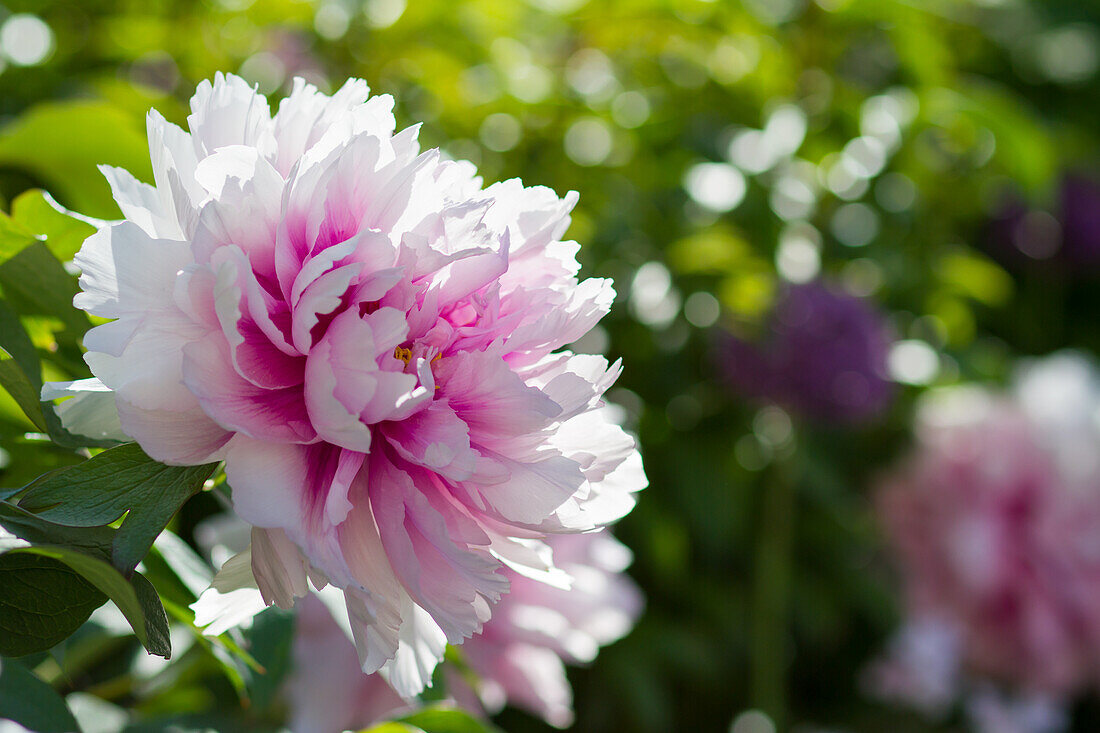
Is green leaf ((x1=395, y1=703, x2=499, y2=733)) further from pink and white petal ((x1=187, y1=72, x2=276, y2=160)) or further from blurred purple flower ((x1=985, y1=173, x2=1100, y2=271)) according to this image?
blurred purple flower ((x1=985, y1=173, x2=1100, y2=271))

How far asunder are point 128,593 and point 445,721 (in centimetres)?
13

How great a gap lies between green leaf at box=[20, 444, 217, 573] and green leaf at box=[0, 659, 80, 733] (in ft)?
0.18

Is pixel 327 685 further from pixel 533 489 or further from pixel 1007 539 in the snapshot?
pixel 1007 539

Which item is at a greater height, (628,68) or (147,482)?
(147,482)

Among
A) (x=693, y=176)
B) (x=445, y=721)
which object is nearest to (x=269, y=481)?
(x=445, y=721)

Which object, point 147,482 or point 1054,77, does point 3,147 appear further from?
point 1054,77

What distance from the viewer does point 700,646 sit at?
27.2 inches

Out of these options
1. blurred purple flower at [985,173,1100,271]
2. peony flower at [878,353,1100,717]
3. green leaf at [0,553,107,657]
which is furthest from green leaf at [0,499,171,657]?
blurred purple flower at [985,173,1100,271]

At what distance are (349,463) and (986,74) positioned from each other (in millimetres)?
1416

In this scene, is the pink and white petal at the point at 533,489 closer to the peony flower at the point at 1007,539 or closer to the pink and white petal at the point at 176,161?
the pink and white petal at the point at 176,161

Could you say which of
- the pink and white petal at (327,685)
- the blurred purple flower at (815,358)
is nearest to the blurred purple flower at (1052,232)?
the blurred purple flower at (815,358)

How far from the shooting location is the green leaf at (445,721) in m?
0.28

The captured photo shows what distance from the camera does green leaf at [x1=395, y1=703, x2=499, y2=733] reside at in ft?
0.93

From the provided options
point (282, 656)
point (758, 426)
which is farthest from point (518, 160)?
point (282, 656)
